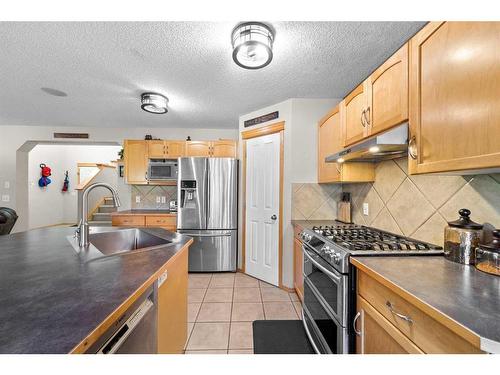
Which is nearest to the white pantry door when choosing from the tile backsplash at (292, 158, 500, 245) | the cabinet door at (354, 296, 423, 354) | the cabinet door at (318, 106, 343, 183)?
the cabinet door at (318, 106, 343, 183)

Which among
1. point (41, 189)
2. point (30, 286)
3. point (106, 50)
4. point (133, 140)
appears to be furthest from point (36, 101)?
point (41, 189)

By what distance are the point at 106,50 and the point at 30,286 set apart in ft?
5.81

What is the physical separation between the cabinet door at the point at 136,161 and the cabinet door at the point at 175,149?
1.23 ft

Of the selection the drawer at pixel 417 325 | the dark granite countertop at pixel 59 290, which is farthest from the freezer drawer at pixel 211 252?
the drawer at pixel 417 325

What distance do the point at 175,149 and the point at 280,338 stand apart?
3.05 m

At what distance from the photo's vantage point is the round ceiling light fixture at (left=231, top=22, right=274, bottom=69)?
1.43m

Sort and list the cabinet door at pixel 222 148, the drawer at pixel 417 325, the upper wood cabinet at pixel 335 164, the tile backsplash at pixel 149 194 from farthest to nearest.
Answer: the tile backsplash at pixel 149 194 → the cabinet door at pixel 222 148 → the upper wood cabinet at pixel 335 164 → the drawer at pixel 417 325

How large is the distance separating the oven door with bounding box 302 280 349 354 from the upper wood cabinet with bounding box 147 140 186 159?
112 inches

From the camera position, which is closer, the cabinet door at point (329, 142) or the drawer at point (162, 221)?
the cabinet door at point (329, 142)

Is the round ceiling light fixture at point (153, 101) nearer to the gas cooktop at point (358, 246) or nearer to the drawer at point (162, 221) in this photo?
the drawer at point (162, 221)

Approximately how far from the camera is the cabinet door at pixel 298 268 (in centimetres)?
225

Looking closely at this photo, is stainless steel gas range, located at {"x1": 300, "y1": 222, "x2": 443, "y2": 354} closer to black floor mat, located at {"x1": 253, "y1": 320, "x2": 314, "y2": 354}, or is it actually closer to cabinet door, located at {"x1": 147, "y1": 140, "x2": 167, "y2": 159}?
black floor mat, located at {"x1": 253, "y1": 320, "x2": 314, "y2": 354}

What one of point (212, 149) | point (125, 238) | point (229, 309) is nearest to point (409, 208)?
point (229, 309)
